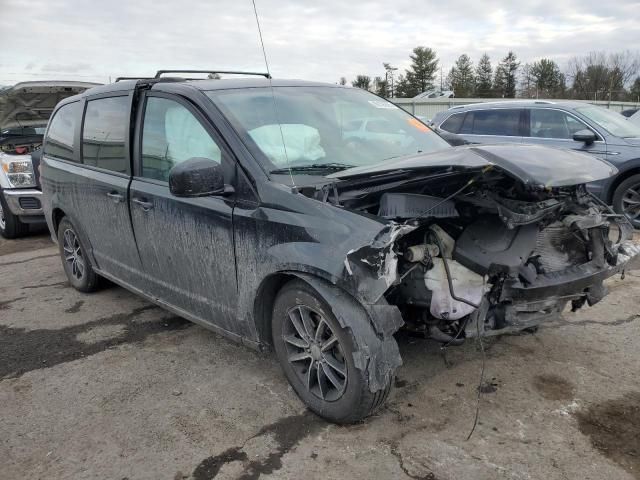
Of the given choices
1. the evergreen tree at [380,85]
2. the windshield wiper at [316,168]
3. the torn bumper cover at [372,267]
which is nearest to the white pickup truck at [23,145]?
the windshield wiper at [316,168]

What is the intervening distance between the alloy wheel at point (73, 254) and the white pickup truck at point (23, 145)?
2.57 meters

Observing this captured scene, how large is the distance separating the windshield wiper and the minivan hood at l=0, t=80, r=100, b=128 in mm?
5759

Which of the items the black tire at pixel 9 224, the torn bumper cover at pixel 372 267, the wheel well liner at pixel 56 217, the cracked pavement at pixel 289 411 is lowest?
the cracked pavement at pixel 289 411

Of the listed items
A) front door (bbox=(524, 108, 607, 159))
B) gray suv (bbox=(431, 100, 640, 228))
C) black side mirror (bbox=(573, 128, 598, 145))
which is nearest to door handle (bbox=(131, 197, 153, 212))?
gray suv (bbox=(431, 100, 640, 228))

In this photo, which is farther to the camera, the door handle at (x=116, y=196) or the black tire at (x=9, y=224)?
the black tire at (x=9, y=224)

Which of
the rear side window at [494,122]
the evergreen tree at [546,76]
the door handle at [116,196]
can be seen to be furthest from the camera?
the evergreen tree at [546,76]

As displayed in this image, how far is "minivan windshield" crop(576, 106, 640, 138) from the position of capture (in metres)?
7.50

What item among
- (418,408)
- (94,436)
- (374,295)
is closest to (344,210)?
(374,295)

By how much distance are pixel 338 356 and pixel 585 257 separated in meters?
1.61

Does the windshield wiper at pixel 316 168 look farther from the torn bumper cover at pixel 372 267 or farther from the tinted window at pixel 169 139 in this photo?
the torn bumper cover at pixel 372 267

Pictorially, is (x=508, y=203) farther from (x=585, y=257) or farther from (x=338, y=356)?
(x=338, y=356)

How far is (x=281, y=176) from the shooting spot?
3.04 meters

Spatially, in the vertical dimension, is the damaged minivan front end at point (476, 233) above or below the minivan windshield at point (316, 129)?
below

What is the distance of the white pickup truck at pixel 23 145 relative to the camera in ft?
24.3
